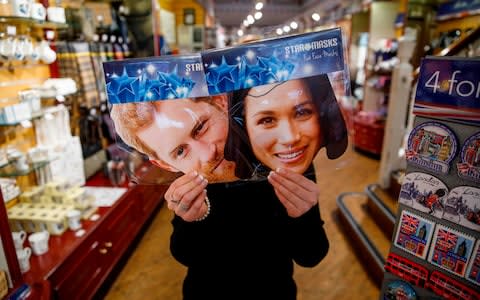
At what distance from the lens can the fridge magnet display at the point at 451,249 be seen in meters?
0.93

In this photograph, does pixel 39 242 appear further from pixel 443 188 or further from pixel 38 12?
pixel 443 188

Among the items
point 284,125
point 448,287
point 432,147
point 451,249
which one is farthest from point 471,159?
point 284,125

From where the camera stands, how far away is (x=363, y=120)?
5.31m

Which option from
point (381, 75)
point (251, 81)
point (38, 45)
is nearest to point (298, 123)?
point (251, 81)

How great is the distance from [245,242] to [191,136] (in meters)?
0.44

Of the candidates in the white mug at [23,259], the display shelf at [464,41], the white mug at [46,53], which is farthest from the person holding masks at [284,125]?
the display shelf at [464,41]

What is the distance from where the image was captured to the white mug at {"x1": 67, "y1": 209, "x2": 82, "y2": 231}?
216cm

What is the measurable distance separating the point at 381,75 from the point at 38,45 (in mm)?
5037

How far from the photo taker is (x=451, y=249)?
956 mm

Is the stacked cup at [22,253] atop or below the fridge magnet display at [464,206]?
below

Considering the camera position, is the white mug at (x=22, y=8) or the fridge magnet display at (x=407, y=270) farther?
the white mug at (x=22, y=8)

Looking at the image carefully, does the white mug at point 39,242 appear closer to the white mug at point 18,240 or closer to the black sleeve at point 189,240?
the white mug at point 18,240

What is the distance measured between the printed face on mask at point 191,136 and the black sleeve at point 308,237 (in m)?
0.31

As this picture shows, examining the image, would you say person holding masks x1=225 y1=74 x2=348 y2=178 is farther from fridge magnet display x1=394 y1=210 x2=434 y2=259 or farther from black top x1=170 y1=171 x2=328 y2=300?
fridge magnet display x1=394 y1=210 x2=434 y2=259
